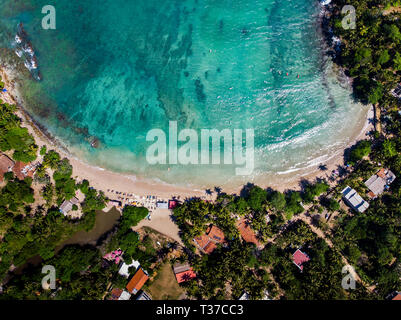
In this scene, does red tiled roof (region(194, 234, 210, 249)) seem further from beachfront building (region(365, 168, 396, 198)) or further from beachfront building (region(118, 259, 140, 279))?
beachfront building (region(365, 168, 396, 198))

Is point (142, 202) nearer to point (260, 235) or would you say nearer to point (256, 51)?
point (260, 235)

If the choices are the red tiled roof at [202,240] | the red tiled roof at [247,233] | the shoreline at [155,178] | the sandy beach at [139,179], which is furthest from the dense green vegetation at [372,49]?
the red tiled roof at [202,240]

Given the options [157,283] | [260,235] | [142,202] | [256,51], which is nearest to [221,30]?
[256,51]

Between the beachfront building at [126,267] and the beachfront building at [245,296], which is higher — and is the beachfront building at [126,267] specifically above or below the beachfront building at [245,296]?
above

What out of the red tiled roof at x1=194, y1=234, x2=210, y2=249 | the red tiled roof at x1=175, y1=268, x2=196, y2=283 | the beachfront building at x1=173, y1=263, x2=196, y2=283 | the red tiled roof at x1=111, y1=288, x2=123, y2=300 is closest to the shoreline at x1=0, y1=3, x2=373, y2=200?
the red tiled roof at x1=194, y1=234, x2=210, y2=249

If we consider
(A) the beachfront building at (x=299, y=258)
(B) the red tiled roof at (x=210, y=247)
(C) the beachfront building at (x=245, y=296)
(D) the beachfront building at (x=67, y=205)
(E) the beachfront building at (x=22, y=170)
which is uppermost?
(E) the beachfront building at (x=22, y=170)

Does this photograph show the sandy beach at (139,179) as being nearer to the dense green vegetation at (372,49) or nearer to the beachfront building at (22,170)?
the beachfront building at (22,170)

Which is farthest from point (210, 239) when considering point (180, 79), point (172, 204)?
point (180, 79)

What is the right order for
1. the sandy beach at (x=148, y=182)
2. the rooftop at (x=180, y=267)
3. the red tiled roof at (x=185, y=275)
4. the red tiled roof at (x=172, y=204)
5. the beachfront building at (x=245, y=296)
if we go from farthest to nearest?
1. the sandy beach at (x=148, y=182)
2. the red tiled roof at (x=172, y=204)
3. the rooftop at (x=180, y=267)
4. the red tiled roof at (x=185, y=275)
5. the beachfront building at (x=245, y=296)
